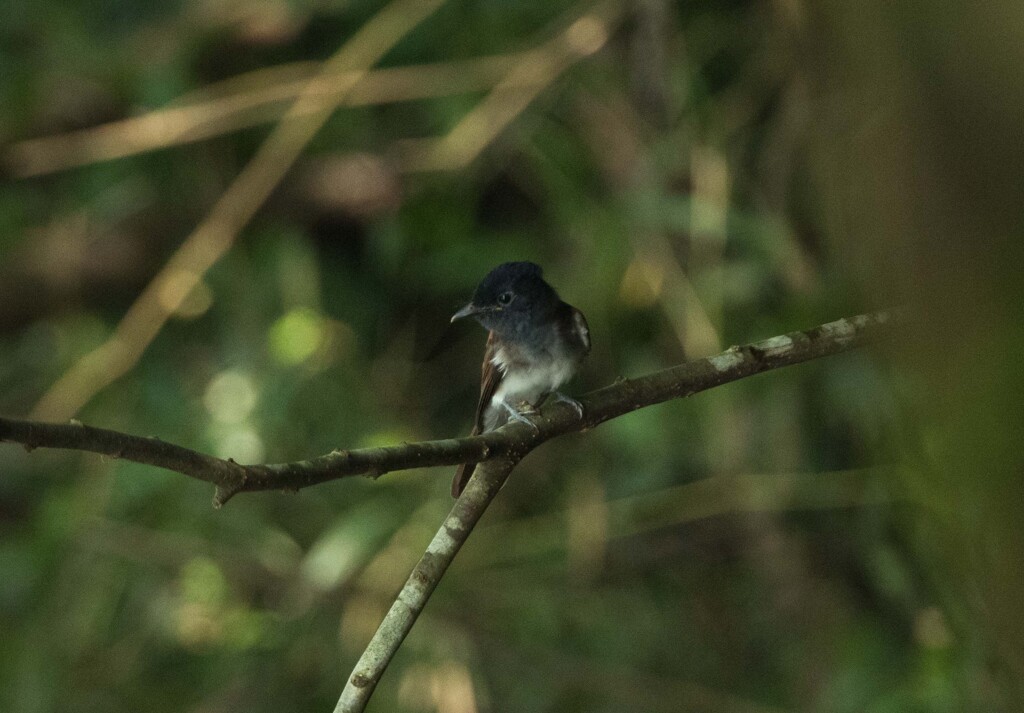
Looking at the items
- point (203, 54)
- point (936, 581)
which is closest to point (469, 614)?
point (936, 581)

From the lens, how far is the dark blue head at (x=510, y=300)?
2850mm

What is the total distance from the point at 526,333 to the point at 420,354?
1.87m

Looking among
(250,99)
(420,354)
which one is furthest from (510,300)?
(420,354)

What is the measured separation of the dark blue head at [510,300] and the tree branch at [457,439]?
106 cm

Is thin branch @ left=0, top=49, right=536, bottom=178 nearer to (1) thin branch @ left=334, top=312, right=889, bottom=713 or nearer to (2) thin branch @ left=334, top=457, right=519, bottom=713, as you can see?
(1) thin branch @ left=334, top=312, right=889, bottom=713

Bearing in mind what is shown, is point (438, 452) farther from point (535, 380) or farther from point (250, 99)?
point (250, 99)

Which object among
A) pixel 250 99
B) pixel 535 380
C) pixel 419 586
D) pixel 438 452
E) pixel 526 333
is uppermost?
pixel 250 99

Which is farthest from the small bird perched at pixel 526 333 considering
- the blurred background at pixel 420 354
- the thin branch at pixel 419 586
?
the thin branch at pixel 419 586

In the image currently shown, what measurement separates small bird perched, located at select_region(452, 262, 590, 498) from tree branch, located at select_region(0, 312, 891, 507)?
1.06m

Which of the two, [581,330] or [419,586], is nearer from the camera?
[419,586]

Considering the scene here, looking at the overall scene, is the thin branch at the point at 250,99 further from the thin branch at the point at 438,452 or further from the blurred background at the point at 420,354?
the thin branch at the point at 438,452

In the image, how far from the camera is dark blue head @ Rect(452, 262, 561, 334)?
2.85 m

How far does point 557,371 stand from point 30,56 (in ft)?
8.21

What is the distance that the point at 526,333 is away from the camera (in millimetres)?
2928
